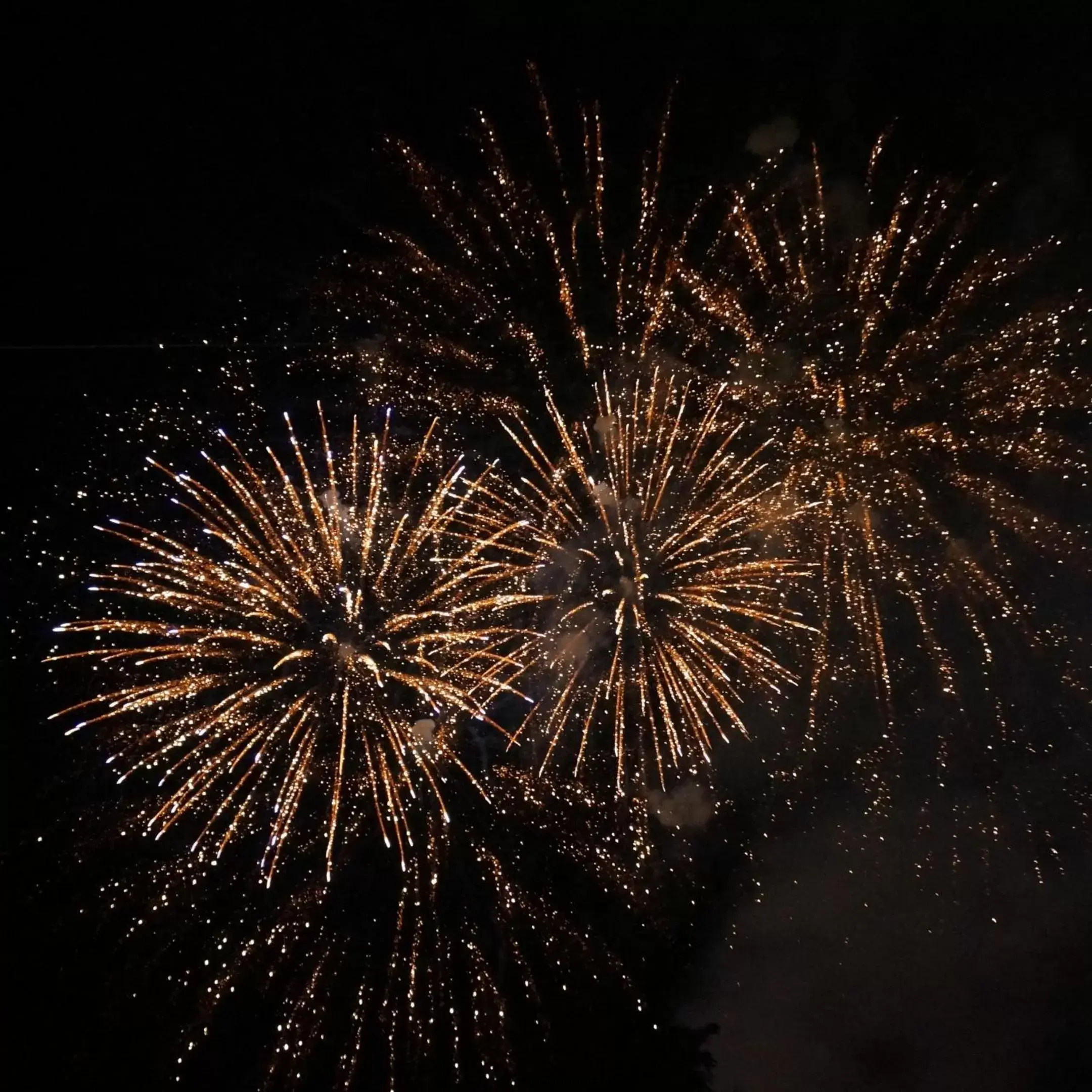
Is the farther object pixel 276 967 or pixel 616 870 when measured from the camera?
pixel 616 870

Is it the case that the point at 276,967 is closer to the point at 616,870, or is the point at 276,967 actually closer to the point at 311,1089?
the point at 311,1089

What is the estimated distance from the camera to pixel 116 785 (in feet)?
34.6

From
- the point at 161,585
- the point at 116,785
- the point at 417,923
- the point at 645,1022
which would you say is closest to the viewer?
the point at 161,585

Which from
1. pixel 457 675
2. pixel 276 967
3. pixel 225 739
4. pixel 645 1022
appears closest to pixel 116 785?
pixel 225 739

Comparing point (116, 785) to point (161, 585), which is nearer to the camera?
point (161, 585)

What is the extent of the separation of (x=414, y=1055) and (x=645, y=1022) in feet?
13.6

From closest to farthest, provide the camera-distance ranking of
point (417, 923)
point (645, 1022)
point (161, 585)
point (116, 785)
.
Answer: point (161, 585)
point (116, 785)
point (417, 923)
point (645, 1022)

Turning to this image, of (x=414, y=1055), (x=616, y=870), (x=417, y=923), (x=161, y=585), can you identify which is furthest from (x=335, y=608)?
(x=616, y=870)

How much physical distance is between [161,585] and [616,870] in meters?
8.41

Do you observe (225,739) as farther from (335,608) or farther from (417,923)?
(417,923)

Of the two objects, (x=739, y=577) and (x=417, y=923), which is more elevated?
(x=739, y=577)

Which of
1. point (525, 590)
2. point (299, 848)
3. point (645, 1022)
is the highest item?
point (525, 590)

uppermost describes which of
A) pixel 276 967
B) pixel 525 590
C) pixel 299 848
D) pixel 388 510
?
pixel 388 510

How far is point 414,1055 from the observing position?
36.3 feet
